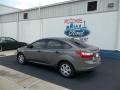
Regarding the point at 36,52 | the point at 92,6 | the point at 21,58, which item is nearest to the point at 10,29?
the point at 92,6

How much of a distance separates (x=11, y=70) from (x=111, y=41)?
673cm

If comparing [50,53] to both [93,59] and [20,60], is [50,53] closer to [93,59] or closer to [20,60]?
[93,59]

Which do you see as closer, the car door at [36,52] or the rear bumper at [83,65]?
the rear bumper at [83,65]

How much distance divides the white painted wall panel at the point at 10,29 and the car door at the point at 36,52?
39.8ft

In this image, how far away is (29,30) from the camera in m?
17.2

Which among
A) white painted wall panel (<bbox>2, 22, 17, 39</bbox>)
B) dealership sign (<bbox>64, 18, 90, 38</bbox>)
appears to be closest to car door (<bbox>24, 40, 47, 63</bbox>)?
dealership sign (<bbox>64, 18, 90, 38</bbox>)

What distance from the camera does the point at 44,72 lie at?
7.00 metres

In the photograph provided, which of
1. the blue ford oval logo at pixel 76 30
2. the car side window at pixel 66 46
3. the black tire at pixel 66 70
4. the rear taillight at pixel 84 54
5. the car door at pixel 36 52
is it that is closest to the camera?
the rear taillight at pixel 84 54

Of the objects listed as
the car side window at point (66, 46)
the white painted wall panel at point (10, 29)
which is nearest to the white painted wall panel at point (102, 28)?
the car side window at point (66, 46)

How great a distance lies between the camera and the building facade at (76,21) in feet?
34.5

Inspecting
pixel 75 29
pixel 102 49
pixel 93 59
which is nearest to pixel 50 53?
pixel 93 59

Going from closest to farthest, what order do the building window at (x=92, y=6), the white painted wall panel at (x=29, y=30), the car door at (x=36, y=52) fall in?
the car door at (x=36, y=52)
the building window at (x=92, y=6)
the white painted wall panel at (x=29, y=30)

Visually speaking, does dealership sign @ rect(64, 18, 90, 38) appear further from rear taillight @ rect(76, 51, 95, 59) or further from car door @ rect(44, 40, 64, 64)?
rear taillight @ rect(76, 51, 95, 59)

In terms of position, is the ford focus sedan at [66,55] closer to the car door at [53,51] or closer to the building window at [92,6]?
the car door at [53,51]
